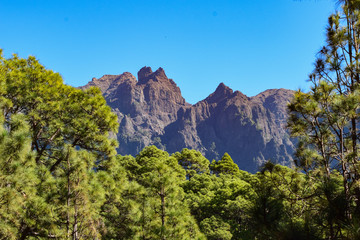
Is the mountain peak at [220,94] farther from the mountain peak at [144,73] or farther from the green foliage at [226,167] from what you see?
the green foliage at [226,167]

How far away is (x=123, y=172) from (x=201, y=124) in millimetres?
156777

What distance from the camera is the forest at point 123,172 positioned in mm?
4027

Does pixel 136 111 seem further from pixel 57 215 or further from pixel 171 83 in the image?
pixel 57 215

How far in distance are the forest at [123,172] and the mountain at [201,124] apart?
5570 inches

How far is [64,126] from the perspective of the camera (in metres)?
8.89

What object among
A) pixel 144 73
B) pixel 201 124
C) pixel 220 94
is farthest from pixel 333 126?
pixel 144 73

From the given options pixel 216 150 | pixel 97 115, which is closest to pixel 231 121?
pixel 216 150

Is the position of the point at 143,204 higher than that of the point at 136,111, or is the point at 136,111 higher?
the point at 136,111

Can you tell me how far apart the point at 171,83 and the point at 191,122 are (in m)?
48.4

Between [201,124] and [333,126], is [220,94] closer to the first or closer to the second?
[201,124]

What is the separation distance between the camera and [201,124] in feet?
542

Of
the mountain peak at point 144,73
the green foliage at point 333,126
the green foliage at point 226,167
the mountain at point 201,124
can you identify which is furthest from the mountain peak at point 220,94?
the green foliage at point 333,126

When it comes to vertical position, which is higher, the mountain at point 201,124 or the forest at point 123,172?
the mountain at point 201,124

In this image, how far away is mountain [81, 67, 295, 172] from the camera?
15088 centimetres
